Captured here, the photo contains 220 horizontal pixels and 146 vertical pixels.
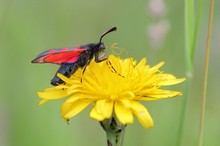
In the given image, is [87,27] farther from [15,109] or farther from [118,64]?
[118,64]

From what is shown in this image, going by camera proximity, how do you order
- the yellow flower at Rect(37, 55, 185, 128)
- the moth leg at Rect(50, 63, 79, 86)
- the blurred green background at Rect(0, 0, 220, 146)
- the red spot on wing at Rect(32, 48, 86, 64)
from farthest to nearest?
the blurred green background at Rect(0, 0, 220, 146)
the moth leg at Rect(50, 63, 79, 86)
the red spot on wing at Rect(32, 48, 86, 64)
the yellow flower at Rect(37, 55, 185, 128)

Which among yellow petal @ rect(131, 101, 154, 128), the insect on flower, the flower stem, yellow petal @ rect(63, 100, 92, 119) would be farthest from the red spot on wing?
yellow petal @ rect(131, 101, 154, 128)

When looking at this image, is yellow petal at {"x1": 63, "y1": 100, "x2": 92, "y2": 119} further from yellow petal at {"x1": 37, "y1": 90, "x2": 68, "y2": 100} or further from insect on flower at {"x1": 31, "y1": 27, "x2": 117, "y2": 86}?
insect on flower at {"x1": 31, "y1": 27, "x2": 117, "y2": 86}

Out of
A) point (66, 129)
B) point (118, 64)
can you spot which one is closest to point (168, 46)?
point (66, 129)

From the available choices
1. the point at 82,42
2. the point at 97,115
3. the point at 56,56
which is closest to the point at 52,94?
the point at 56,56

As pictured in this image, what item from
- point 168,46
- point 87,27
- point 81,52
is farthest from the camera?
point 87,27

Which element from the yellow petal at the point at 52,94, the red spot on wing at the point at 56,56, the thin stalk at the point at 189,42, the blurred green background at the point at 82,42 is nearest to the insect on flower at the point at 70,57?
the red spot on wing at the point at 56,56

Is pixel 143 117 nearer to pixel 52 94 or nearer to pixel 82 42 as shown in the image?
pixel 52 94
